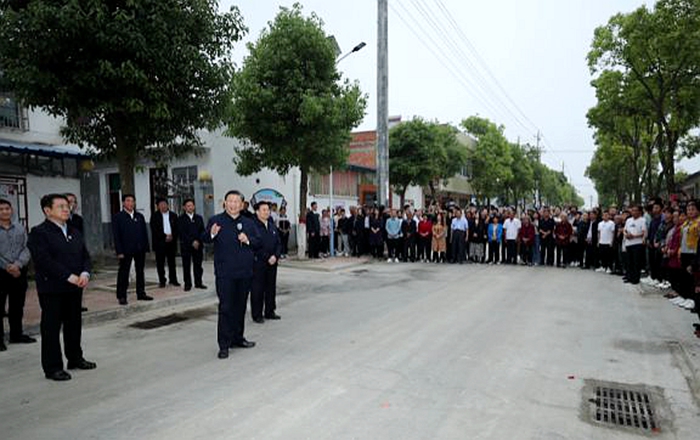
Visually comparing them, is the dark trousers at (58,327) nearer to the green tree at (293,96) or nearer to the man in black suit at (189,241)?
the man in black suit at (189,241)

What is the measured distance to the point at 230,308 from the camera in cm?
591

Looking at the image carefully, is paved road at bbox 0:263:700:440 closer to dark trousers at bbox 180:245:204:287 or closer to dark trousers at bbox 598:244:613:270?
dark trousers at bbox 180:245:204:287

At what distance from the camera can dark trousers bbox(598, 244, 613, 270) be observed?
546 inches

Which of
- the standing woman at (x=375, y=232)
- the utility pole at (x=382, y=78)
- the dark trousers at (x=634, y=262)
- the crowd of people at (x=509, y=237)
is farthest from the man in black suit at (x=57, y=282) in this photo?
the utility pole at (x=382, y=78)

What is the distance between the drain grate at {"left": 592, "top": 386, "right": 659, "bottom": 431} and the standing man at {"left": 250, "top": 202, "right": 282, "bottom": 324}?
4.77m

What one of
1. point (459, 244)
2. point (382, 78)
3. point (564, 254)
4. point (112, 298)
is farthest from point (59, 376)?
point (382, 78)

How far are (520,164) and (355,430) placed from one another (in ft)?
176

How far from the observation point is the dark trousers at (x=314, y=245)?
1692 centimetres

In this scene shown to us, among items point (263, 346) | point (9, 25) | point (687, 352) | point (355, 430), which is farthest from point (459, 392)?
point (9, 25)

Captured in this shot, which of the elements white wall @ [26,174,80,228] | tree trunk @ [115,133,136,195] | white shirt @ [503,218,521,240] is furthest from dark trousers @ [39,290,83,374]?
white shirt @ [503,218,521,240]

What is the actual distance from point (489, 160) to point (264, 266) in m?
38.1

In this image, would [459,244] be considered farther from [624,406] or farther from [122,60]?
[624,406]

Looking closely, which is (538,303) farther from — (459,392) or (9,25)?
(9,25)

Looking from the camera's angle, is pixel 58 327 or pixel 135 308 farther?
pixel 135 308
